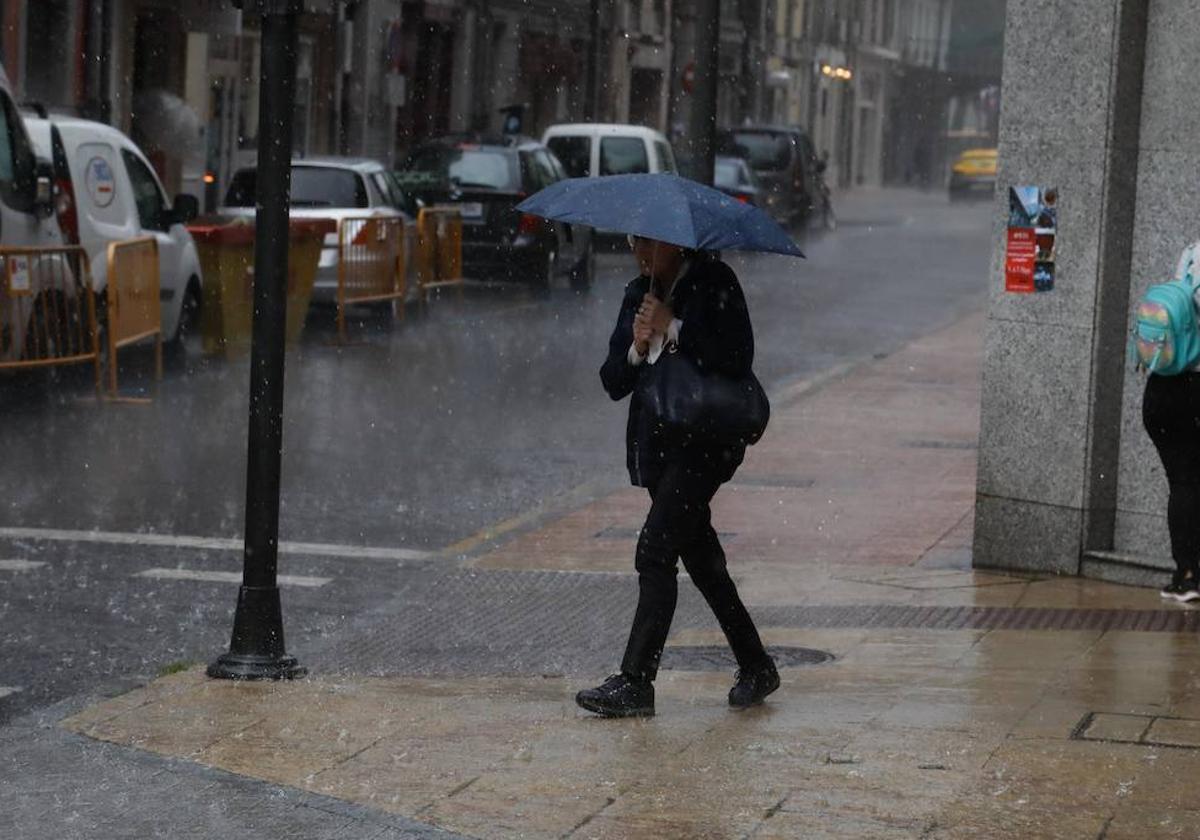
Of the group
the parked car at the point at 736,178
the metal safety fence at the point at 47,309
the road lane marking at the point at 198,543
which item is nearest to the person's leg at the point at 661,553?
the road lane marking at the point at 198,543

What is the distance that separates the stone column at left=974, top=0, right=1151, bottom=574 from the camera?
401 inches

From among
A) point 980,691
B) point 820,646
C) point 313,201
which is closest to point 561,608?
point 820,646

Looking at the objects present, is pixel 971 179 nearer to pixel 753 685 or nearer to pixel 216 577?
pixel 216 577

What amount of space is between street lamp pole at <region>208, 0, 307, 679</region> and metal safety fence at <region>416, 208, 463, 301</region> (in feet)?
59.0

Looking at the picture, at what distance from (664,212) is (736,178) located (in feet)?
107

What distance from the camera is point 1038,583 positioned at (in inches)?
409

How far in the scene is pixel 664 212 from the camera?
7.24m

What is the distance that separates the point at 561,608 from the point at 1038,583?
2.00 m

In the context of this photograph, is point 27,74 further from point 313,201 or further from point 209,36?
point 313,201

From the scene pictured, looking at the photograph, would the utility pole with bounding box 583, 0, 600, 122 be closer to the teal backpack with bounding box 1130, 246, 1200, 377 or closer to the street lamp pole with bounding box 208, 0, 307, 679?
the teal backpack with bounding box 1130, 246, 1200, 377

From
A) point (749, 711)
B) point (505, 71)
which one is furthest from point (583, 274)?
point (505, 71)

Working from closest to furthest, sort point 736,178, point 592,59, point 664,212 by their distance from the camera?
point 664,212 < point 736,178 < point 592,59

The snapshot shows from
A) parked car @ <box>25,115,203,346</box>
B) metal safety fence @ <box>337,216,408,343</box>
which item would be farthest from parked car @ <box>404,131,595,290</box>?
parked car @ <box>25,115,203,346</box>

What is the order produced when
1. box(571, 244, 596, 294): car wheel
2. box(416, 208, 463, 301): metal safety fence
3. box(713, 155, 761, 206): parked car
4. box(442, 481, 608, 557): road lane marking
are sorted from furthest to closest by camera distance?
box(713, 155, 761, 206): parked car, box(571, 244, 596, 294): car wheel, box(416, 208, 463, 301): metal safety fence, box(442, 481, 608, 557): road lane marking
